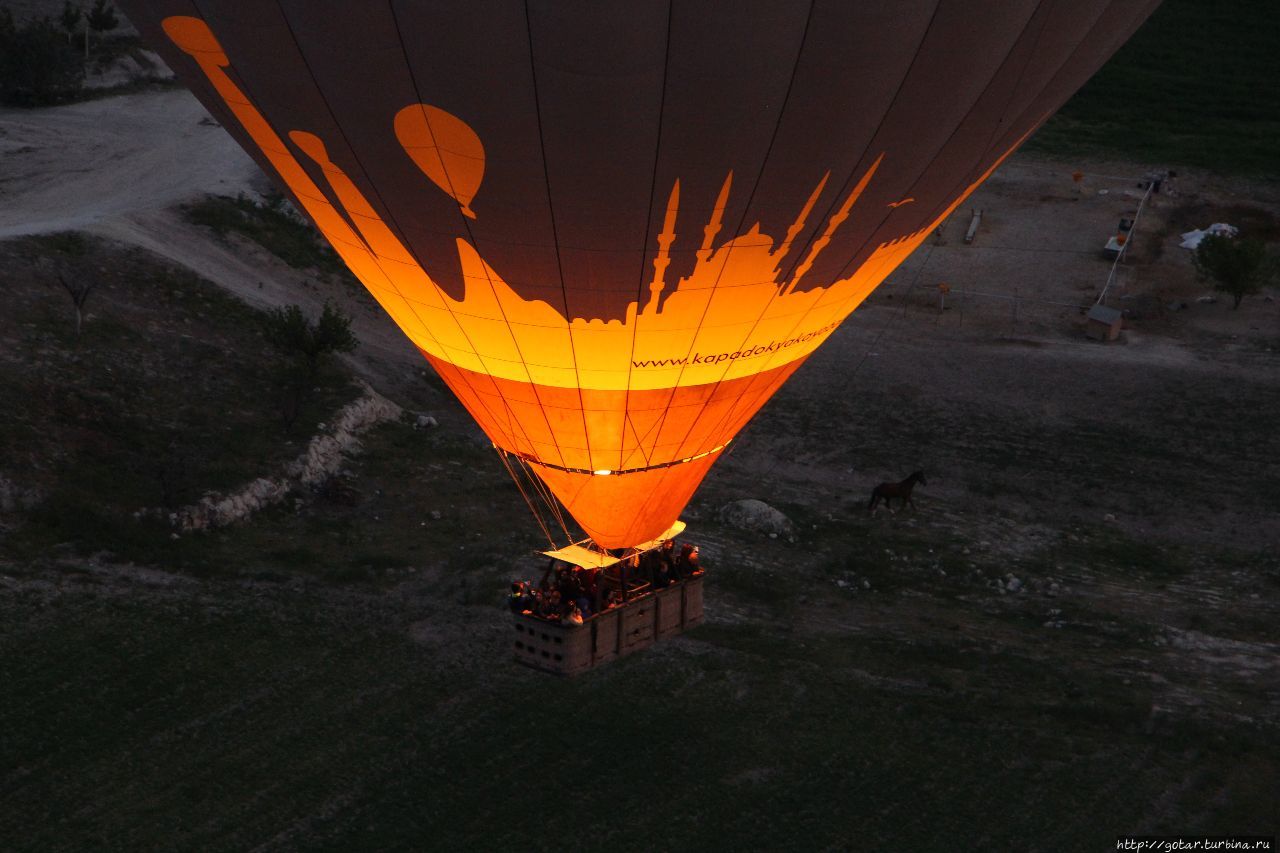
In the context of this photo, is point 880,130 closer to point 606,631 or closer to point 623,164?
point 623,164

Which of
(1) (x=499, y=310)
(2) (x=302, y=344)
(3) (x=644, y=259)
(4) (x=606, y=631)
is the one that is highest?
(3) (x=644, y=259)

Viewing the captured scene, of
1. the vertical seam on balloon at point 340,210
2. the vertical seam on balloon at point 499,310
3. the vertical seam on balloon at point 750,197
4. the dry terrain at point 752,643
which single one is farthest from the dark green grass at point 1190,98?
the vertical seam on balloon at point 340,210

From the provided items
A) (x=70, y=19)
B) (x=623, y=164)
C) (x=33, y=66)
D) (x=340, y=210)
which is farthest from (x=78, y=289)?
(x=70, y=19)

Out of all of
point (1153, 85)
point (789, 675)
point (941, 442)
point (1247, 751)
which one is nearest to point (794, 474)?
point (941, 442)

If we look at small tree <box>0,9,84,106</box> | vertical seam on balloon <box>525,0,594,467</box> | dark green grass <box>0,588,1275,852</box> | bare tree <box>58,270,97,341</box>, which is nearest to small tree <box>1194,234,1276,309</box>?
dark green grass <box>0,588,1275,852</box>

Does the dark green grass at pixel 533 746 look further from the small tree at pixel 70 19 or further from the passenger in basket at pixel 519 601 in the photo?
the small tree at pixel 70 19

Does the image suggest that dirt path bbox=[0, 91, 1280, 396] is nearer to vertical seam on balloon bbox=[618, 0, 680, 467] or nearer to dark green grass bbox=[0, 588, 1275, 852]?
dark green grass bbox=[0, 588, 1275, 852]
